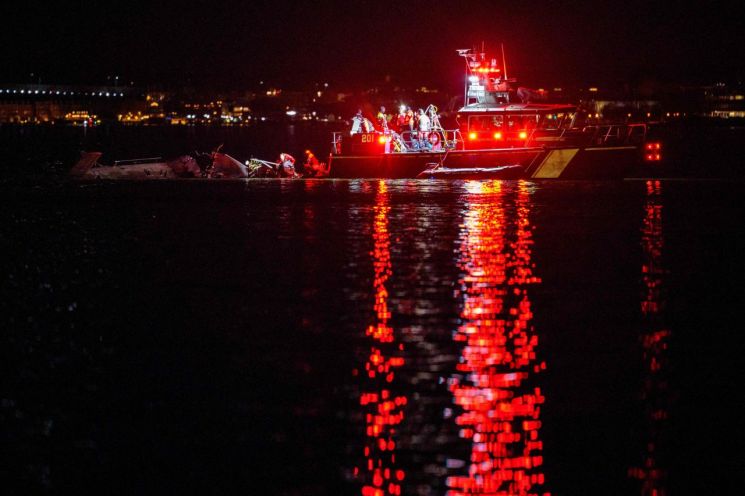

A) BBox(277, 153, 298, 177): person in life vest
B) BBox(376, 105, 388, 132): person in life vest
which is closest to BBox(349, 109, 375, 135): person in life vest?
BBox(376, 105, 388, 132): person in life vest

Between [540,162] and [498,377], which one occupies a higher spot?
[540,162]

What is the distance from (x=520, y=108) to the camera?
36406 millimetres

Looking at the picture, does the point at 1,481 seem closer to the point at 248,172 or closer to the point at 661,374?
the point at 661,374

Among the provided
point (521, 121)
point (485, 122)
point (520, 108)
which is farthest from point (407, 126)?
point (520, 108)

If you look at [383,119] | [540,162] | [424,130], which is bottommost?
[540,162]

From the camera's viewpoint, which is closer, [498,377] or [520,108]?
[498,377]

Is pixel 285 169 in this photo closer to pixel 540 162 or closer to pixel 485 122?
pixel 485 122

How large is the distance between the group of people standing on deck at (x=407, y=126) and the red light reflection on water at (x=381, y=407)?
25.2 metres

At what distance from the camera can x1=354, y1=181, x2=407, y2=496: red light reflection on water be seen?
7383 millimetres

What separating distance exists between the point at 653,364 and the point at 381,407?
338cm

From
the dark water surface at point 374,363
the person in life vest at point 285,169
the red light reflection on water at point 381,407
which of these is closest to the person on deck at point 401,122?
the person in life vest at point 285,169

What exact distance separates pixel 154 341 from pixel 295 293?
3.18 meters

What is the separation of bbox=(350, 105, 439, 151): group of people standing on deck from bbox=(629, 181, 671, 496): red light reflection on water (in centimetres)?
1982

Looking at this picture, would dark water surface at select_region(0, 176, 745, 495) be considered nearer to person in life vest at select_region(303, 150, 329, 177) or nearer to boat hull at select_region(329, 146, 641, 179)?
boat hull at select_region(329, 146, 641, 179)
